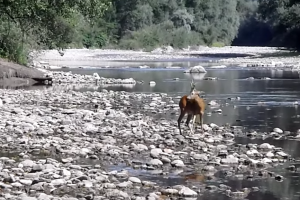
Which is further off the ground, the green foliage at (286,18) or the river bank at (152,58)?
the green foliage at (286,18)

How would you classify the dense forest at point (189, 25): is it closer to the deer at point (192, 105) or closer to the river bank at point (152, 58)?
the river bank at point (152, 58)

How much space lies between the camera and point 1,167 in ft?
30.5

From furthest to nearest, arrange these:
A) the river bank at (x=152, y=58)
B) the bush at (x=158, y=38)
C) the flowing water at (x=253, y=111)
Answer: the bush at (x=158, y=38), the river bank at (x=152, y=58), the flowing water at (x=253, y=111)

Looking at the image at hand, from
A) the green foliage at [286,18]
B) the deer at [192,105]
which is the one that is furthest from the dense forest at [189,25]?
the deer at [192,105]

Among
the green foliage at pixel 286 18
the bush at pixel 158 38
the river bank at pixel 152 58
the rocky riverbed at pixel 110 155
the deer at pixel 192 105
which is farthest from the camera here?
the bush at pixel 158 38

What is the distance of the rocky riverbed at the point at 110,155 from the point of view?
850 cm

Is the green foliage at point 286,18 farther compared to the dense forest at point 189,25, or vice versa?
the dense forest at point 189,25

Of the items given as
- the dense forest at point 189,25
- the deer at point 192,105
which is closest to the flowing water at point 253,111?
the deer at point 192,105

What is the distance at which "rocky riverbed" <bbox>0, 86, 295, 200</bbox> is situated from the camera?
8500 mm

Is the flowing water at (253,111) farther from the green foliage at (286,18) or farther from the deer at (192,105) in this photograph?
the green foliage at (286,18)

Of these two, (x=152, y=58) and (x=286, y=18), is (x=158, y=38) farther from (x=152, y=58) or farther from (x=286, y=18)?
(x=286, y=18)

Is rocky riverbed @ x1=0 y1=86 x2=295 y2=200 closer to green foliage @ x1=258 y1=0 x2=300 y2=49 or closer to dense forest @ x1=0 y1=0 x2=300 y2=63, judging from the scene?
dense forest @ x1=0 y1=0 x2=300 y2=63

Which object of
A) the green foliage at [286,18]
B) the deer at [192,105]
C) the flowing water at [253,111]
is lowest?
the flowing water at [253,111]

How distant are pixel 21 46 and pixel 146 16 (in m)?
62.8
